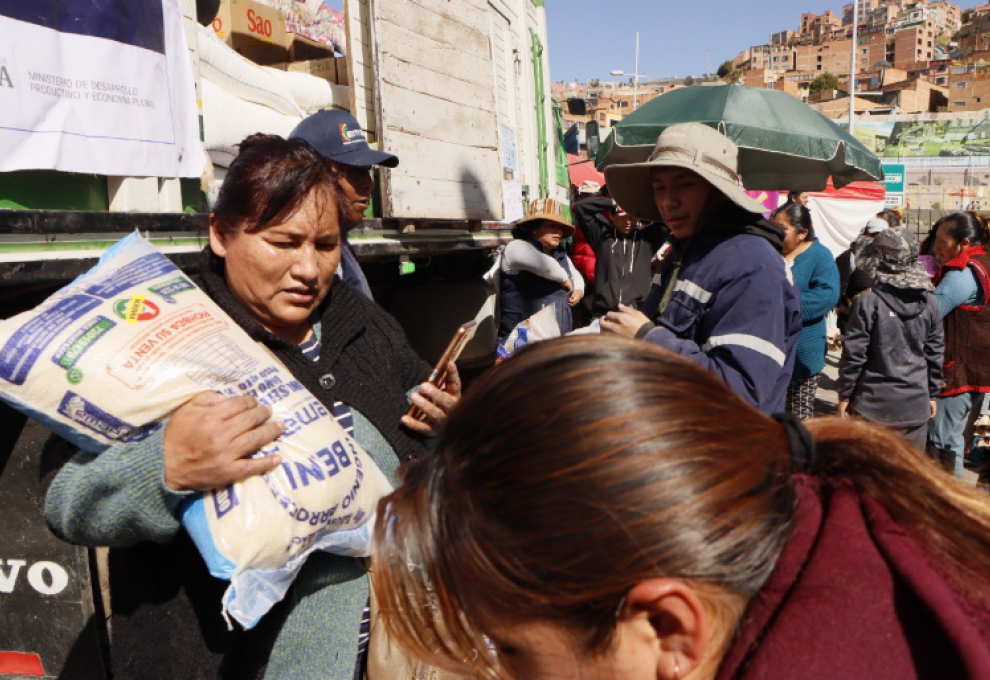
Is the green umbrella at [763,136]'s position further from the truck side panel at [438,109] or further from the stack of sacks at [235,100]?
the stack of sacks at [235,100]

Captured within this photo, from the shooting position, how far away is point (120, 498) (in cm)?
139

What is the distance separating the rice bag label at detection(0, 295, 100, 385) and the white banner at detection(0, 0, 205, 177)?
0.69 m

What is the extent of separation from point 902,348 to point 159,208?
4.06 metres

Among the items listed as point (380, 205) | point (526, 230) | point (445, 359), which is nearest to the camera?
point (445, 359)

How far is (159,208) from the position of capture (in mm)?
2379

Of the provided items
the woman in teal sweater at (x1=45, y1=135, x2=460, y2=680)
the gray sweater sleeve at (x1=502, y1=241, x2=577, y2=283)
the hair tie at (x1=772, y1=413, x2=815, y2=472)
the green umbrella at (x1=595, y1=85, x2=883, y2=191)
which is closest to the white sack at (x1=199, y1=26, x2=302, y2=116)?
the woman in teal sweater at (x1=45, y1=135, x2=460, y2=680)

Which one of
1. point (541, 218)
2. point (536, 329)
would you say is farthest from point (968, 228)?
point (536, 329)

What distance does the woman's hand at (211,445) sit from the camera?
1.36 metres

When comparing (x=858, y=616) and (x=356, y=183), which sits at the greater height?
(x=356, y=183)

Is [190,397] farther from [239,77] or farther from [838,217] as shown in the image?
[838,217]

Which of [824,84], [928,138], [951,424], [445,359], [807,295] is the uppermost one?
[824,84]

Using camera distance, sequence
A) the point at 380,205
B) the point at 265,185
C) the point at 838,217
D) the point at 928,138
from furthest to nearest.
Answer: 1. the point at 928,138
2. the point at 838,217
3. the point at 380,205
4. the point at 265,185

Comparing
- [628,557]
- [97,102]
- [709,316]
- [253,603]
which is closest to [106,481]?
[253,603]

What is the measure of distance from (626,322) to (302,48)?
3.56 meters
